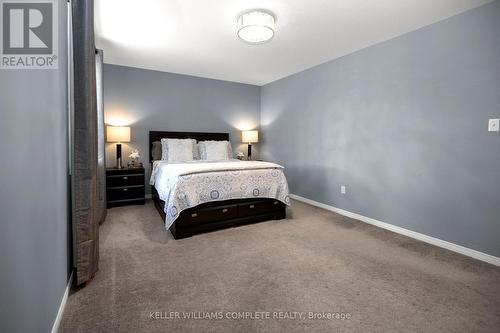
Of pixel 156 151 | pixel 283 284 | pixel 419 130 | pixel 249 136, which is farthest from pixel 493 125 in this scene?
pixel 156 151

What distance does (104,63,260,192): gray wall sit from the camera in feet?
13.8

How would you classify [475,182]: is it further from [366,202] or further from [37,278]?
[37,278]

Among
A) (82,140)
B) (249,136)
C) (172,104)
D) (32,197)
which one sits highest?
(172,104)

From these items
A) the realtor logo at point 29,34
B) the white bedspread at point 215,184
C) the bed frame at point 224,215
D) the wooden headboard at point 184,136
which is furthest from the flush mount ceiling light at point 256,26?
the wooden headboard at point 184,136

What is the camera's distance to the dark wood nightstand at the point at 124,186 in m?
3.80

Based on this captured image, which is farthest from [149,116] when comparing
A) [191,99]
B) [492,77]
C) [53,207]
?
[492,77]

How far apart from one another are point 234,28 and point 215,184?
1.80 metres

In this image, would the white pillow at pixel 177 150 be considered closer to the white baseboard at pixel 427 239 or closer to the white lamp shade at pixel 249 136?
the white lamp shade at pixel 249 136

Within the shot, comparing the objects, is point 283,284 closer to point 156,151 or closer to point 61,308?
point 61,308

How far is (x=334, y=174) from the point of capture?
3809 millimetres

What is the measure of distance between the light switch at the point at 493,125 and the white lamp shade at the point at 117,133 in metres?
4.57

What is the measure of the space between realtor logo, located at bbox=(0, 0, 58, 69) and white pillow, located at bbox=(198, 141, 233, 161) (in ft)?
9.79

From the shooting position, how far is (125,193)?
3941mm

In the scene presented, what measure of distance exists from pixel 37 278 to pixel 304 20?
296 cm
